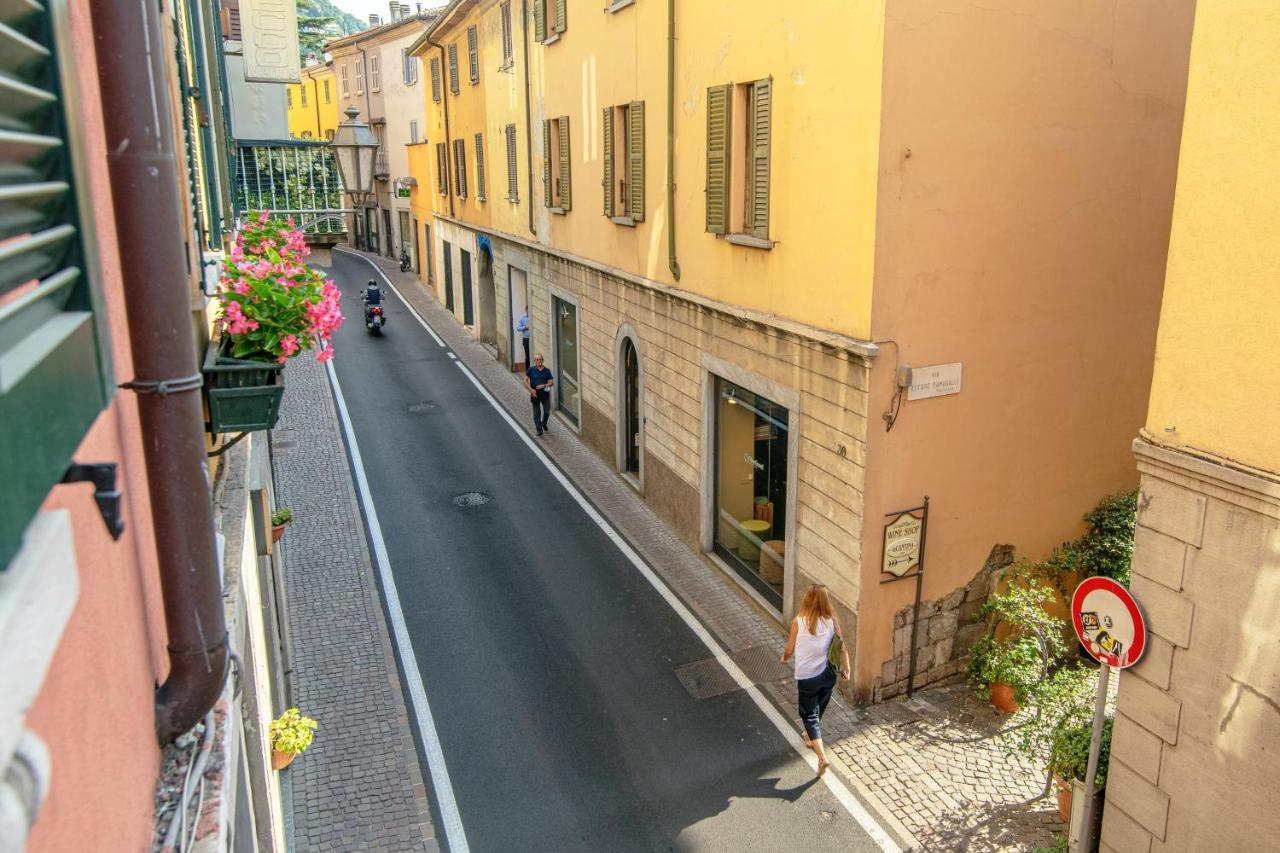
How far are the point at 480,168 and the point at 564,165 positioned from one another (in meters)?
9.90

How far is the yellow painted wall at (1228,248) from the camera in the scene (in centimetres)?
580

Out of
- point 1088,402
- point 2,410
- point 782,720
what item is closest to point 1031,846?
point 782,720

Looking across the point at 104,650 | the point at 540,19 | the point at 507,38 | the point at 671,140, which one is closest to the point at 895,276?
the point at 671,140

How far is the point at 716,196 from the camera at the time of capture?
12414 mm

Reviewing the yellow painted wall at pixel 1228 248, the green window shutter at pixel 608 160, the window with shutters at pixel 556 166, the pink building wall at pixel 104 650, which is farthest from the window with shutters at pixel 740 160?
the pink building wall at pixel 104 650

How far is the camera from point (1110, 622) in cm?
704

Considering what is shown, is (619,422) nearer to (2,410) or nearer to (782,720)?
(782,720)

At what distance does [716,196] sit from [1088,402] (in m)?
5.11

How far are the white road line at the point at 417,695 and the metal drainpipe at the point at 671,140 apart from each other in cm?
593

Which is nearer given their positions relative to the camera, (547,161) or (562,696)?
(562,696)

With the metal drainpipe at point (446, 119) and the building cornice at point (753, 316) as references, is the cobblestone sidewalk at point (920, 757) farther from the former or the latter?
the metal drainpipe at point (446, 119)

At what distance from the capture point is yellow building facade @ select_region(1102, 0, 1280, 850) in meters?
5.89

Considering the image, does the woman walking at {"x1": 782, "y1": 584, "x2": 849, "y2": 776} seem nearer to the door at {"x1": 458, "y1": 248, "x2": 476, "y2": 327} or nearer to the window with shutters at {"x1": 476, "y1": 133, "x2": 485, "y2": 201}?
the window with shutters at {"x1": 476, "y1": 133, "x2": 485, "y2": 201}

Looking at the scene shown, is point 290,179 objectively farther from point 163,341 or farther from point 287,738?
point 163,341
